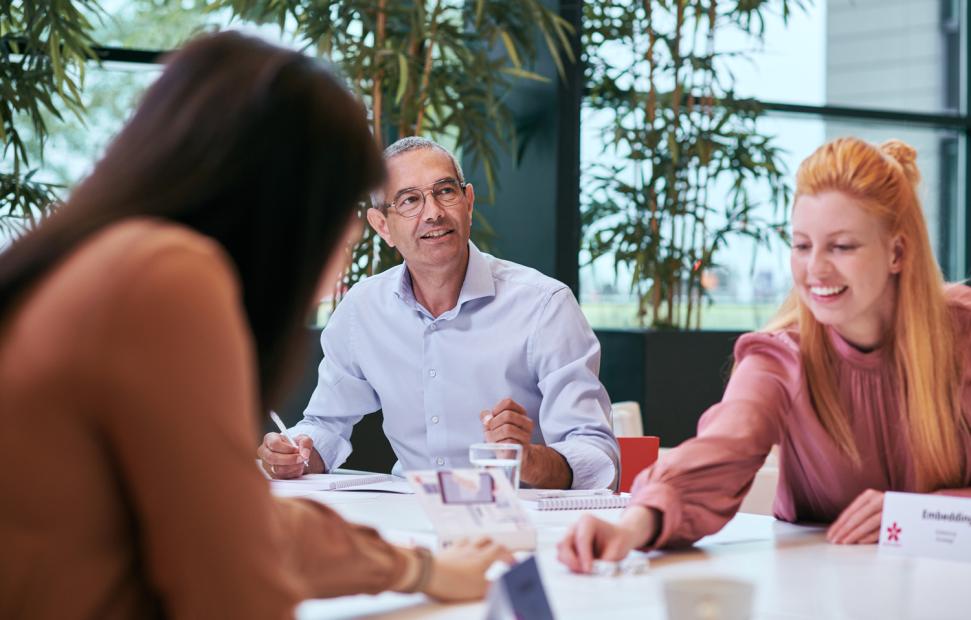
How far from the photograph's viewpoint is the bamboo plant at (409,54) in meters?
4.30

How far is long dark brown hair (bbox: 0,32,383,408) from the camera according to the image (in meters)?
0.93

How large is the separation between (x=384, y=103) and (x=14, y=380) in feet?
12.4

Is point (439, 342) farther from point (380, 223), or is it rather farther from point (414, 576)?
point (414, 576)

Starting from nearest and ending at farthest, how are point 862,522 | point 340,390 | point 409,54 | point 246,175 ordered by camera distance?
point 246,175 → point 862,522 → point 340,390 → point 409,54

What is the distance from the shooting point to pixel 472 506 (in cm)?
168

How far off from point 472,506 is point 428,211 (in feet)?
4.66

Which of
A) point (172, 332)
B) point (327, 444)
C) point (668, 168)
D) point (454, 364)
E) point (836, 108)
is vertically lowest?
point (327, 444)

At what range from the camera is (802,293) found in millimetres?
2002

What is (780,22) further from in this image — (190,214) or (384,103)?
(190,214)

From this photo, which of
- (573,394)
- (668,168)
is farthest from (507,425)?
(668,168)

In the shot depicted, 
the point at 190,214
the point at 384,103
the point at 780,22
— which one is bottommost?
the point at 190,214

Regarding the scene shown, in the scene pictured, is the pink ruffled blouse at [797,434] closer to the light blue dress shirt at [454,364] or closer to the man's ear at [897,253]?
the man's ear at [897,253]

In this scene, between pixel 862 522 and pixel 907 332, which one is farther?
pixel 907 332

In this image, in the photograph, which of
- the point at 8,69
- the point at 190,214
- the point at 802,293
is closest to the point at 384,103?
the point at 8,69
